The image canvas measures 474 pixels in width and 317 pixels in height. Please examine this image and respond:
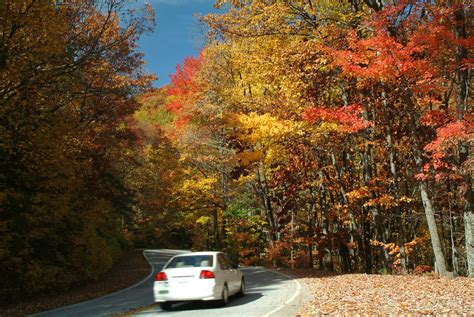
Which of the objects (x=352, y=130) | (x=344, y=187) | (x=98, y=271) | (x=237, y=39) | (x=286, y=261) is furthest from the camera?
(x=286, y=261)

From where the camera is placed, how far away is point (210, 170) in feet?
121

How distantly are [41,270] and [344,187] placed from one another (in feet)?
48.6

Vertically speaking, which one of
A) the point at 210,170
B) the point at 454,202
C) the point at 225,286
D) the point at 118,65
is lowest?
the point at 225,286

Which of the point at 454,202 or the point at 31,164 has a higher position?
the point at 31,164

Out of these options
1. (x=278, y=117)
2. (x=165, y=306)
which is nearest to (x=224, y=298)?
(x=165, y=306)

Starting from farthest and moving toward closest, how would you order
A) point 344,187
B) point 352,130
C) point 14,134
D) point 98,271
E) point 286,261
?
point 286,261 < point 344,187 < point 98,271 < point 352,130 < point 14,134

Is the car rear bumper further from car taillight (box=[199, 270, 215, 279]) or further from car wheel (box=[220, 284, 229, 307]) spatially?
car wheel (box=[220, 284, 229, 307])

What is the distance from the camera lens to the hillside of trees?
15250 millimetres

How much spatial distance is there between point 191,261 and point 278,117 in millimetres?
10169

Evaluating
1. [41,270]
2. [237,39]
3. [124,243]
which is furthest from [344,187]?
[124,243]

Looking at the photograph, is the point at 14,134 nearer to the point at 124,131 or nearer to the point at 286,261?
the point at 124,131

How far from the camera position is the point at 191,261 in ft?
41.4

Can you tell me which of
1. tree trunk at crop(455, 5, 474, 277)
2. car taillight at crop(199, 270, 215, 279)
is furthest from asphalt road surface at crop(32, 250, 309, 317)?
tree trunk at crop(455, 5, 474, 277)

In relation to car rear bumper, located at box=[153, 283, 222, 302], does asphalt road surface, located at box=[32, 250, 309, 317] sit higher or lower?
Answer: lower
